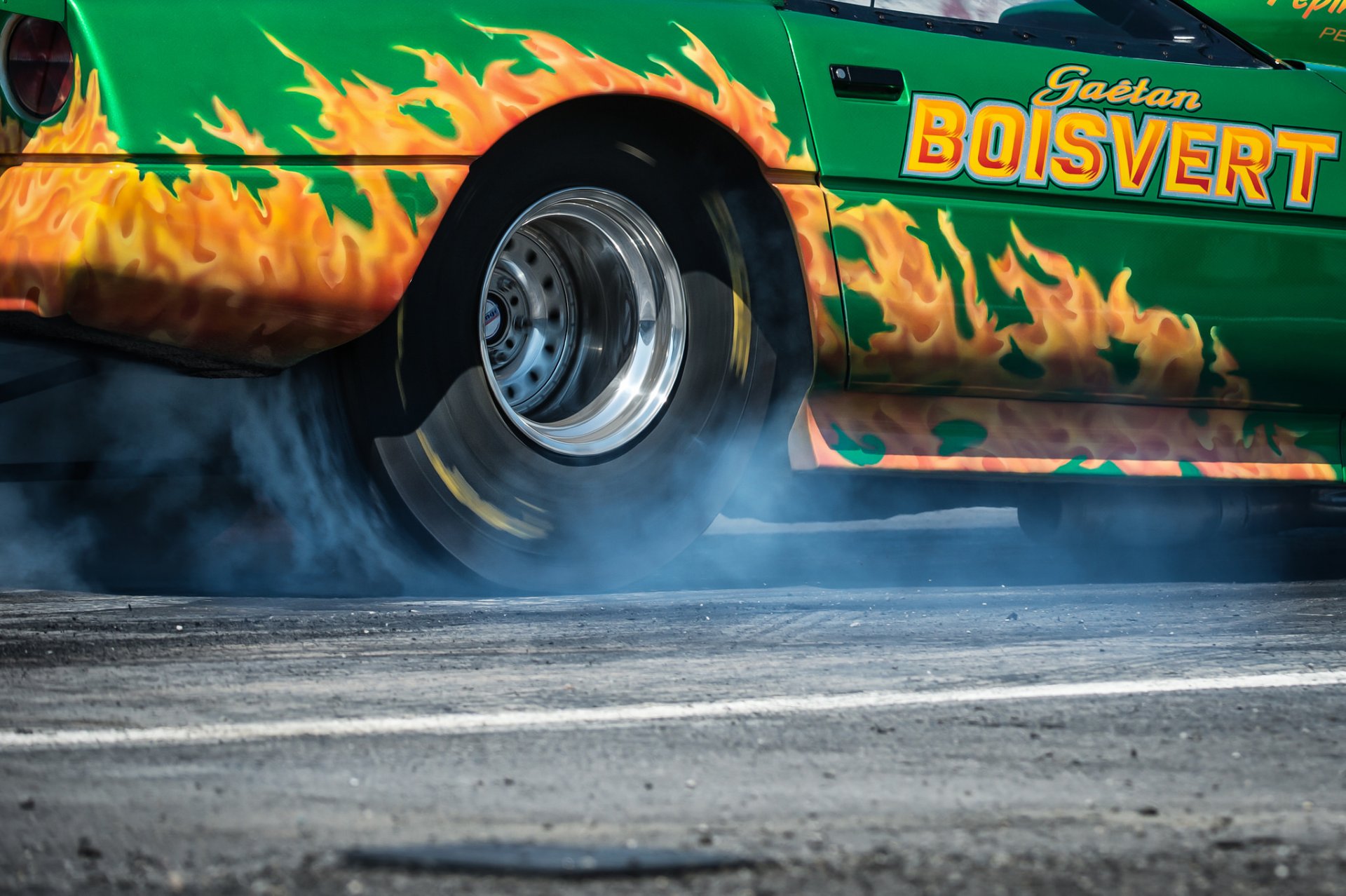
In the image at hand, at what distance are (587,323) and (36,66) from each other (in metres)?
1.23

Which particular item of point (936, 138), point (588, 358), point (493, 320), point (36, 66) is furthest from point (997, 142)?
point (36, 66)

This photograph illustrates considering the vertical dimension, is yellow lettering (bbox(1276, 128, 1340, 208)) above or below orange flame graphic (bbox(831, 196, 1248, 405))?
above

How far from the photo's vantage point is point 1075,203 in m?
4.02

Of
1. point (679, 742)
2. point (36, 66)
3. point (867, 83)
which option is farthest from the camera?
point (867, 83)

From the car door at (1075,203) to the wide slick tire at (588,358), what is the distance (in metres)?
0.27

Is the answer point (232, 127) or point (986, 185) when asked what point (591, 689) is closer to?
point (232, 127)

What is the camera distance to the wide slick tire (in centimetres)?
356

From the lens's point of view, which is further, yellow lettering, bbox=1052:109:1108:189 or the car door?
yellow lettering, bbox=1052:109:1108:189

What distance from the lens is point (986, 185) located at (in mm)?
3912

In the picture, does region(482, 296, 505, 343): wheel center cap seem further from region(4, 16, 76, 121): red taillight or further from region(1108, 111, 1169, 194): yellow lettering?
region(1108, 111, 1169, 194): yellow lettering

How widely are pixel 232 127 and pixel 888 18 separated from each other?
1.49m

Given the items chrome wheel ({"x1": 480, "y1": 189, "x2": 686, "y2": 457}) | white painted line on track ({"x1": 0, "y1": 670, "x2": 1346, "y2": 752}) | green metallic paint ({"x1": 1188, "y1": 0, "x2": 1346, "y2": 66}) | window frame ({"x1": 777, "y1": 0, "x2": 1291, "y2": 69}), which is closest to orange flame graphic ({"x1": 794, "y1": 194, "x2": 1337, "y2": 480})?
chrome wheel ({"x1": 480, "y1": 189, "x2": 686, "y2": 457})

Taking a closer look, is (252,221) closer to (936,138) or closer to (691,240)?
(691,240)

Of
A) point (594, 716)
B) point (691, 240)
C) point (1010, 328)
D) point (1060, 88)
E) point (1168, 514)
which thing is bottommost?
point (594, 716)
